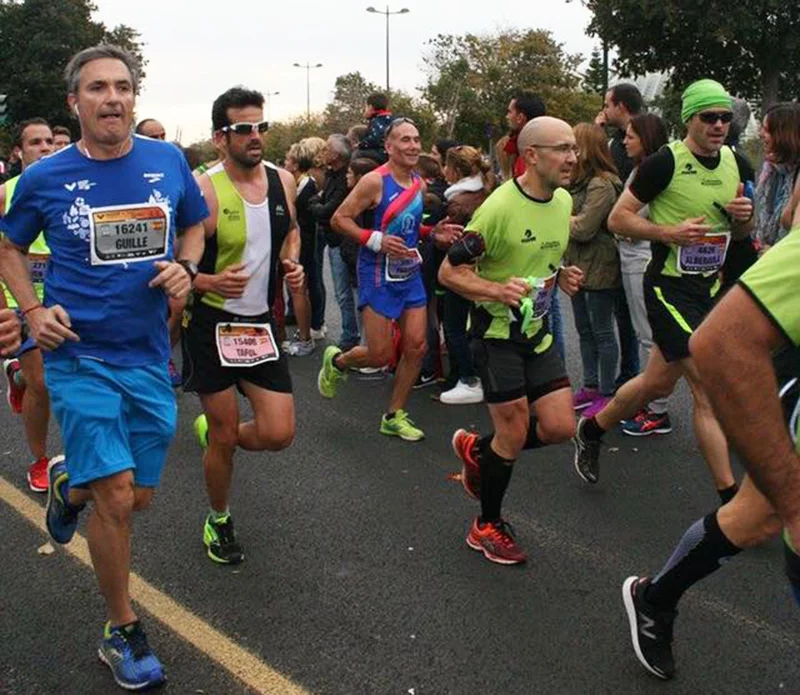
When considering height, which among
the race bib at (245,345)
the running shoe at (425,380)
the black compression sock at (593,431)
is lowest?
the running shoe at (425,380)

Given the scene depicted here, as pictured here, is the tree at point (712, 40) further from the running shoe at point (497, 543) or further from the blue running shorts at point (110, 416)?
the blue running shorts at point (110, 416)

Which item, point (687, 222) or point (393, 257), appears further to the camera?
point (393, 257)

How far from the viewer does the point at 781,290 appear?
1613 mm

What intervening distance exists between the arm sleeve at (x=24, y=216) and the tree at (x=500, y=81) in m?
44.3

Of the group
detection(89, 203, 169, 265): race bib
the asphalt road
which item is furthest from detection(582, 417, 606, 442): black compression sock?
detection(89, 203, 169, 265): race bib

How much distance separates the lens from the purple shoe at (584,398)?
6137mm

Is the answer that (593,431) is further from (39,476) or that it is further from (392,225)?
(39,476)

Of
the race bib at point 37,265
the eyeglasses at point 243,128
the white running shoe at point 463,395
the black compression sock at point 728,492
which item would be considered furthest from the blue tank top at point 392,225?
the black compression sock at point 728,492

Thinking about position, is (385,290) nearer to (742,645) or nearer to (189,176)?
(189,176)

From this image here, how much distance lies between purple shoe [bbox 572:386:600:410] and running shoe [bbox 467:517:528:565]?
237cm

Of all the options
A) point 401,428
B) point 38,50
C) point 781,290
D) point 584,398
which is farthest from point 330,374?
point 38,50

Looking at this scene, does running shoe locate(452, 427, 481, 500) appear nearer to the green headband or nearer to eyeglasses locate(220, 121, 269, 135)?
eyeglasses locate(220, 121, 269, 135)

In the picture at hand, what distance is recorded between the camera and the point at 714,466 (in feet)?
13.3

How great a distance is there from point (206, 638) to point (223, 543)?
68 cm
